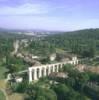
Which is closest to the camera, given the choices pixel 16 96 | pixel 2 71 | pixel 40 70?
pixel 16 96

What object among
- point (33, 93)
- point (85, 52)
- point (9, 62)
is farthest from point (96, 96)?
point (85, 52)

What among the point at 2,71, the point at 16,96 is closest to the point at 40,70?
the point at 2,71

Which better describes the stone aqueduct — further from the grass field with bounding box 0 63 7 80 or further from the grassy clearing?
the grassy clearing

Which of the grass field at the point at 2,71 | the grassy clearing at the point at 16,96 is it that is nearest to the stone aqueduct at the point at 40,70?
the grass field at the point at 2,71

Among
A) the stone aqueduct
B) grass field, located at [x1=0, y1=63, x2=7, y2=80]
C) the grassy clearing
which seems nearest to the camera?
the grassy clearing

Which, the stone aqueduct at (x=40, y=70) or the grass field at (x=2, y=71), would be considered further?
the stone aqueduct at (x=40, y=70)

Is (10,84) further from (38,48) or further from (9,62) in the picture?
(38,48)

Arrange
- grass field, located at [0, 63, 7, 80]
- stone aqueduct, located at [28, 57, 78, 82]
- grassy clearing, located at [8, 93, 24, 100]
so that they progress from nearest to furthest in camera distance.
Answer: grassy clearing, located at [8, 93, 24, 100] → grass field, located at [0, 63, 7, 80] → stone aqueduct, located at [28, 57, 78, 82]

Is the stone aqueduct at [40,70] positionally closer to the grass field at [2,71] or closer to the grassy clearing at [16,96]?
the grass field at [2,71]

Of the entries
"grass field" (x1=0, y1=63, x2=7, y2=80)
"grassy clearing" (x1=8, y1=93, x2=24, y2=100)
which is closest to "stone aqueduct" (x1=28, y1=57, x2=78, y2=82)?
"grass field" (x1=0, y1=63, x2=7, y2=80)

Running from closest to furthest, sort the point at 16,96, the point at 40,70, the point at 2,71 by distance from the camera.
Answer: the point at 16,96 → the point at 40,70 → the point at 2,71

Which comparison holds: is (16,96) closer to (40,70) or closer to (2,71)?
(40,70)
